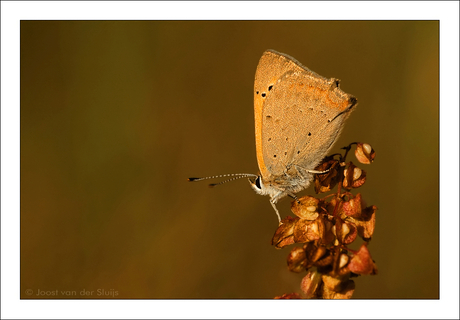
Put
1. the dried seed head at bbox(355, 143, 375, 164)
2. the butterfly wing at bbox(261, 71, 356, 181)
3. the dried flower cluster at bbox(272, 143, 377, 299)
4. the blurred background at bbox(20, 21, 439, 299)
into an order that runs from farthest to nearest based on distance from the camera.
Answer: the blurred background at bbox(20, 21, 439, 299)
the butterfly wing at bbox(261, 71, 356, 181)
the dried seed head at bbox(355, 143, 375, 164)
the dried flower cluster at bbox(272, 143, 377, 299)

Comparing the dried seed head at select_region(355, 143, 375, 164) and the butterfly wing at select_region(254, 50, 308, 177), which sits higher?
the butterfly wing at select_region(254, 50, 308, 177)

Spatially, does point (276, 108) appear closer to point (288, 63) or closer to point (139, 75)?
point (288, 63)

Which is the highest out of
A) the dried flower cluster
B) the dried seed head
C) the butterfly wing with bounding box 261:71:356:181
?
the butterfly wing with bounding box 261:71:356:181

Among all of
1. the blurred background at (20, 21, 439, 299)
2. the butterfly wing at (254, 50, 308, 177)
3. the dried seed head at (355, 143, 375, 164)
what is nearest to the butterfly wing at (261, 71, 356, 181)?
the butterfly wing at (254, 50, 308, 177)

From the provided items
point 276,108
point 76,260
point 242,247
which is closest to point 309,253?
point 276,108

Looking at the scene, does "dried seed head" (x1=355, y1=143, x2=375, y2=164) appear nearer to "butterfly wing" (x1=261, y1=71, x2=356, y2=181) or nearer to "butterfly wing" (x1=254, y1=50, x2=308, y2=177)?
"butterfly wing" (x1=261, y1=71, x2=356, y2=181)

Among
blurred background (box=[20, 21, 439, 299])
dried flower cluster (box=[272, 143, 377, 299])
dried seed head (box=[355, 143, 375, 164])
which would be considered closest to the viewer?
dried flower cluster (box=[272, 143, 377, 299])

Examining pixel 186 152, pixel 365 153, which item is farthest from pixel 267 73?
pixel 186 152

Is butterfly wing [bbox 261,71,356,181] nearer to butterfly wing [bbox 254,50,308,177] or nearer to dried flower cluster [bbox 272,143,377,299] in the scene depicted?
butterfly wing [bbox 254,50,308,177]

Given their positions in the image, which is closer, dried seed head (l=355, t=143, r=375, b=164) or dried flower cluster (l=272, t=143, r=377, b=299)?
dried flower cluster (l=272, t=143, r=377, b=299)

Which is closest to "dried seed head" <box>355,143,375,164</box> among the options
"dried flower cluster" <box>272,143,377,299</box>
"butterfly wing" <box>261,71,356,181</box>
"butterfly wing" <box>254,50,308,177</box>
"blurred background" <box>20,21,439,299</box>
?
"dried flower cluster" <box>272,143,377,299</box>
